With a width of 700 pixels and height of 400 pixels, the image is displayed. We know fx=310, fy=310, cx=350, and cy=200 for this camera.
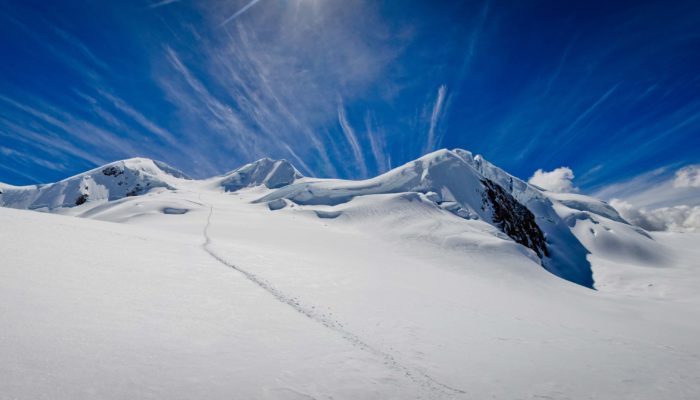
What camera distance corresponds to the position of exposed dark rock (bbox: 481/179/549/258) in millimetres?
84750

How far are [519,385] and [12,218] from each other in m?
21.2

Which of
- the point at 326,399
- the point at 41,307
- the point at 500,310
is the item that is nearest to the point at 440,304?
the point at 500,310

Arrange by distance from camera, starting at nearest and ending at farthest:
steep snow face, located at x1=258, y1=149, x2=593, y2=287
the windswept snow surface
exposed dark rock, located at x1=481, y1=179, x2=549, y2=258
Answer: the windswept snow surface, steep snow face, located at x1=258, y1=149, x2=593, y2=287, exposed dark rock, located at x1=481, y1=179, x2=549, y2=258

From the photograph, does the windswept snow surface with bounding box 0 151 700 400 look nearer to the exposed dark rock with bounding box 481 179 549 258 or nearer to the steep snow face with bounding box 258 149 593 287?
the steep snow face with bounding box 258 149 593 287

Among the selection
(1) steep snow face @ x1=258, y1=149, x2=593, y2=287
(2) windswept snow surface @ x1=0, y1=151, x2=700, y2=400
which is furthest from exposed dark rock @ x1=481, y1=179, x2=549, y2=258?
(2) windswept snow surface @ x1=0, y1=151, x2=700, y2=400

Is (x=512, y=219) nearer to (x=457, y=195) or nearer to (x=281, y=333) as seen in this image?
(x=457, y=195)

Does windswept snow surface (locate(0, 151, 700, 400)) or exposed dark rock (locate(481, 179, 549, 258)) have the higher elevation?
exposed dark rock (locate(481, 179, 549, 258))

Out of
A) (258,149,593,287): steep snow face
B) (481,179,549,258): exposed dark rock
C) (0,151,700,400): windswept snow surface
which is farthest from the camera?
(481,179,549,258): exposed dark rock

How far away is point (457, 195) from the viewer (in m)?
80.6

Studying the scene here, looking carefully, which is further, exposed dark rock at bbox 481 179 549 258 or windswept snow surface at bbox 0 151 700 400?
exposed dark rock at bbox 481 179 549 258

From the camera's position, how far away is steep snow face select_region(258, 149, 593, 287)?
244ft

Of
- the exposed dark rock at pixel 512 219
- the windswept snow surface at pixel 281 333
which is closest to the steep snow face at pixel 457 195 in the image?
the exposed dark rock at pixel 512 219

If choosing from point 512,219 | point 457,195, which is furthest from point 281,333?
point 512,219

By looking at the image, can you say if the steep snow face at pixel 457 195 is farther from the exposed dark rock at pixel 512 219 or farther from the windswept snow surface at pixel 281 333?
the windswept snow surface at pixel 281 333
